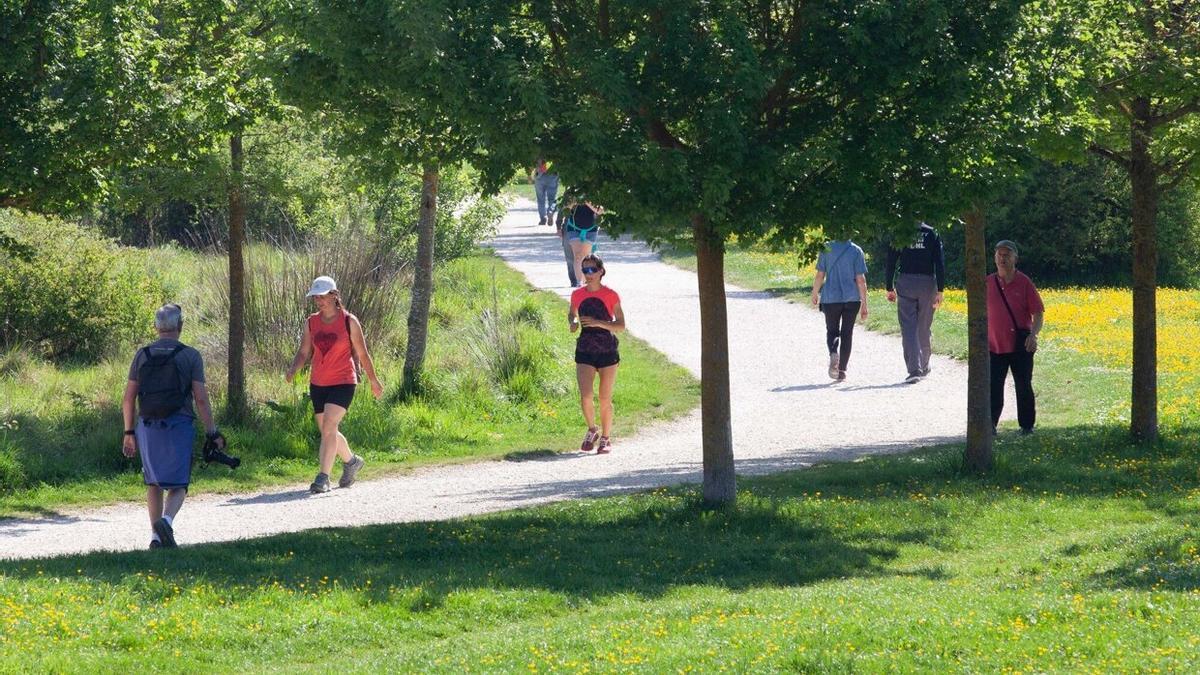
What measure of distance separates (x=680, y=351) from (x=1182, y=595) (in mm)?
13251

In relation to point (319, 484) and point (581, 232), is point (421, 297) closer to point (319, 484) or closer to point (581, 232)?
point (319, 484)

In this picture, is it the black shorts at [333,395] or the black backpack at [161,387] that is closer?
the black backpack at [161,387]

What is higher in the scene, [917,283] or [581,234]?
[581,234]

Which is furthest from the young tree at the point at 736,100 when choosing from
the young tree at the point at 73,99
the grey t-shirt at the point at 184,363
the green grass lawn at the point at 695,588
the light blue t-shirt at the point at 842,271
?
the light blue t-shirt at the point at 842,271

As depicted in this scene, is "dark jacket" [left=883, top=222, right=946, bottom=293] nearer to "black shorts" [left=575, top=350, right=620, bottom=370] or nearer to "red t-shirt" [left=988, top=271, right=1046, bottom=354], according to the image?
"red t-shirt" [left=988, top=271, right=1046, bottom=354]

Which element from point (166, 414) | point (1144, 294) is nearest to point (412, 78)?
point (166, 414)

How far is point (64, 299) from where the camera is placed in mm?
19047

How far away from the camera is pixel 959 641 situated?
22.4ft

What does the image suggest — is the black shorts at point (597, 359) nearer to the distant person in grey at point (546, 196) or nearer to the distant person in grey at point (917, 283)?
the distant person in grey at point (917, 283)

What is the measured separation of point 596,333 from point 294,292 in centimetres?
520

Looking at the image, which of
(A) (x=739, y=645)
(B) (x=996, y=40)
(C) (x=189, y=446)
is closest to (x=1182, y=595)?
(A) (x=739, y=645)

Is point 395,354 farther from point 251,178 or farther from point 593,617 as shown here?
point 593,617

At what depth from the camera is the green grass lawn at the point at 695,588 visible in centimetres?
679

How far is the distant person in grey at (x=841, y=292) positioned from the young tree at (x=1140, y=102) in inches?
184
